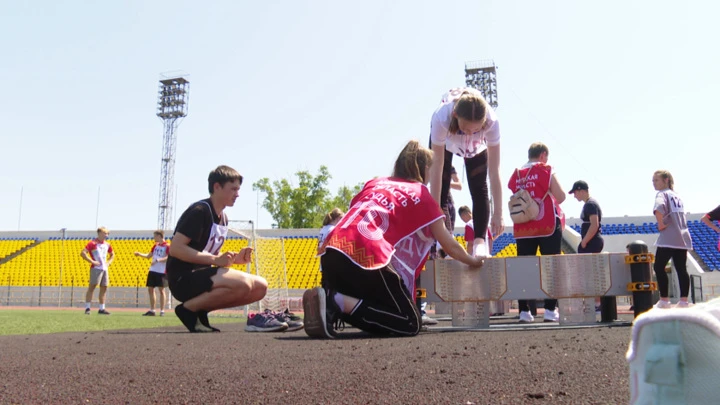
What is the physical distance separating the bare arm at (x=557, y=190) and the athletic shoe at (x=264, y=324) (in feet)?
9.33

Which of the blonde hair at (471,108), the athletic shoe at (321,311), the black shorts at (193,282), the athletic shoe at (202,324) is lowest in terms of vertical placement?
the athletic shoe at (202,324)

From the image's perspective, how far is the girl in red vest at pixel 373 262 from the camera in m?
3.68

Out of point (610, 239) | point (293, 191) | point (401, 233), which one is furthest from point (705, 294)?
point (293, 191)

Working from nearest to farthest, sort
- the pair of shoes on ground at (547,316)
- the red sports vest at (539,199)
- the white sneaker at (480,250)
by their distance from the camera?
the white sneaker at (480,250) → the red sports vest at (539,199) → the pair of shoes on ground at (547,316)

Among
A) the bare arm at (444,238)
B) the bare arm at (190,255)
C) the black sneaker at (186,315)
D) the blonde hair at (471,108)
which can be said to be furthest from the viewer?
the black sneaker at (186,315)

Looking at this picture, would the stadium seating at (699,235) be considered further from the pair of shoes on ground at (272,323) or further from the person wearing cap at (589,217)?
the pair of shoes on ground at (272,323)

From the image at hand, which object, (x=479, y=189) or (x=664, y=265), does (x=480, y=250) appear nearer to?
(x=479, y=189)

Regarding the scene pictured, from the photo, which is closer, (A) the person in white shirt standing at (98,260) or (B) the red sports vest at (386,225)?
(B) the red sports vest at (386,225)

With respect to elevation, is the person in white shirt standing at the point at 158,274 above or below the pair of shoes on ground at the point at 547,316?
above

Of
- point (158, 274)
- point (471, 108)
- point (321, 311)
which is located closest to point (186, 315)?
point (321, 311)

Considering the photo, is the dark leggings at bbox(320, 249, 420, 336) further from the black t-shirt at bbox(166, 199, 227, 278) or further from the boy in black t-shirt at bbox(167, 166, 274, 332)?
the black t-shirt at bbox(166, 199, 227, 278)

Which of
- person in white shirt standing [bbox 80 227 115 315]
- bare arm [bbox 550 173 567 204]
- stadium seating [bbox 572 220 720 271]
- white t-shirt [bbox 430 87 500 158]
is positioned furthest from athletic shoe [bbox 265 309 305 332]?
stadium seating [bbox 572 220 720 271]

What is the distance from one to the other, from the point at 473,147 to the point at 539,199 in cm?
125

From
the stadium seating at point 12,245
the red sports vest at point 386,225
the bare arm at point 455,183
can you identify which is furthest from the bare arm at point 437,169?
the stadium seating at point 12,245
